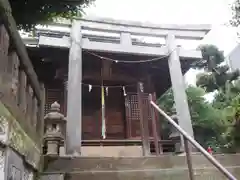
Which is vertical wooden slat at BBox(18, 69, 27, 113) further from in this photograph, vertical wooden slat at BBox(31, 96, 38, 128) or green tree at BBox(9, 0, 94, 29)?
green tree at BBox(9, 0, 94, 29)

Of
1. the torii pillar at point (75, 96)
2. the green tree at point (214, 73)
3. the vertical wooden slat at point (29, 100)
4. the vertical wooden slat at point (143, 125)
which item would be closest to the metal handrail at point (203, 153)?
the vertical wooden slat at point (29, 100)

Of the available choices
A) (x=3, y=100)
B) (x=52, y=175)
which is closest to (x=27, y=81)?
(x=3, y=100)

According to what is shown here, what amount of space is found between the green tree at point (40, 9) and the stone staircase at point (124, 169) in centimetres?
219

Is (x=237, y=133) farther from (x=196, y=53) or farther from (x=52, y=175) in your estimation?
(x=52, y=175)

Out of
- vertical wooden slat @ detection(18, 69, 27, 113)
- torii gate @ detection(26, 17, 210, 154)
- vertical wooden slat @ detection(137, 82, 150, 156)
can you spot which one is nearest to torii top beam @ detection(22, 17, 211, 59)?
torii gate @ detection(26, 17, 210, 154)

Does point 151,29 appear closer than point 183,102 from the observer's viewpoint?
No

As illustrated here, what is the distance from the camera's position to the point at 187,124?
309 inches

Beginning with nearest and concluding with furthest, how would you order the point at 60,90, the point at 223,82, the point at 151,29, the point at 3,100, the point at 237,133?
the point at 3,100 < the point at 237,133 < the point at 151,29 < the point at 60,90 < the point at 223,82

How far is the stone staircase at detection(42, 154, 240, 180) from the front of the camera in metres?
4.02

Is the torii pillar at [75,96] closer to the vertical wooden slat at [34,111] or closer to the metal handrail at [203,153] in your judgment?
the vertical wooden slat at [34,111]

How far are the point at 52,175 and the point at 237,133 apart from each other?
175 inches

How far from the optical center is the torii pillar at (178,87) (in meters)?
7.90

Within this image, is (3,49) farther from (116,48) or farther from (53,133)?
(116,48)

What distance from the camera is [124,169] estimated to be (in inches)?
171
